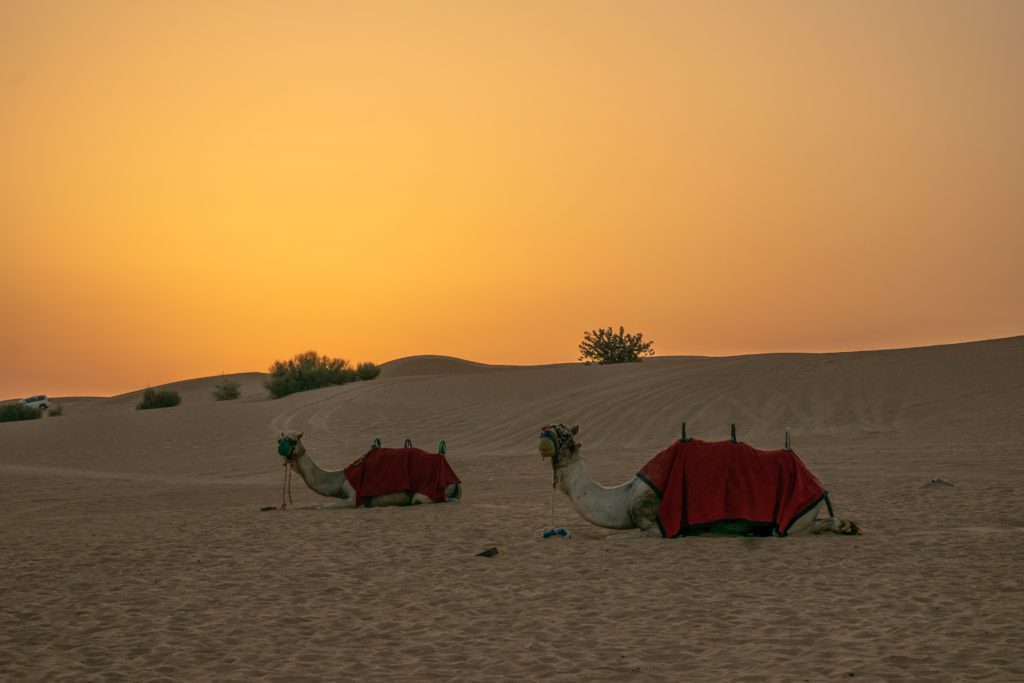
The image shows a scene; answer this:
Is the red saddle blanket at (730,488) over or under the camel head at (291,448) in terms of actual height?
under

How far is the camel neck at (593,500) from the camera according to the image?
1182 centimetres

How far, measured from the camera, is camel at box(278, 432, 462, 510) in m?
15.7

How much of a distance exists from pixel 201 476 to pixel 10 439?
38.9 ft

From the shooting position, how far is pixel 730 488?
450 inches

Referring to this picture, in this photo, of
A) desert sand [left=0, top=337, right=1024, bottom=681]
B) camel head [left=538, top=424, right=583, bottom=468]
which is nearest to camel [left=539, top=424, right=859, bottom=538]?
camel head [left=538, top=424, right=583, bottom=468]

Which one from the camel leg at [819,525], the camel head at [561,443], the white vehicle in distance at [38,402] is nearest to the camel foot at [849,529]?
the camel leg at [819,525]

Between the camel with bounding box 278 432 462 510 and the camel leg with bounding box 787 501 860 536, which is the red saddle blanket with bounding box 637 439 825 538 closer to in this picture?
the camel leg with bounding box 787 501 860 536

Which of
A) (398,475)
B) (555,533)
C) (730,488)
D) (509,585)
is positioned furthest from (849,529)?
(398,475)

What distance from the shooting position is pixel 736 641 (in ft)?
24.6

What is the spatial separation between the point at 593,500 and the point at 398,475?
4754 millimetres

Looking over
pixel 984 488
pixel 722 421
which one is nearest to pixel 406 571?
pixel 984 488

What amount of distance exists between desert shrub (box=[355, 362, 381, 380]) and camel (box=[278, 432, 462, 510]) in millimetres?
37036

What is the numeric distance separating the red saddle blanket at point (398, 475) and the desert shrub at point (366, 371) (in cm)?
3709

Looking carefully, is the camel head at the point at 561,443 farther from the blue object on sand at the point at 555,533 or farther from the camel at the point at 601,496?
the blue object on sand at the point at 555,533
